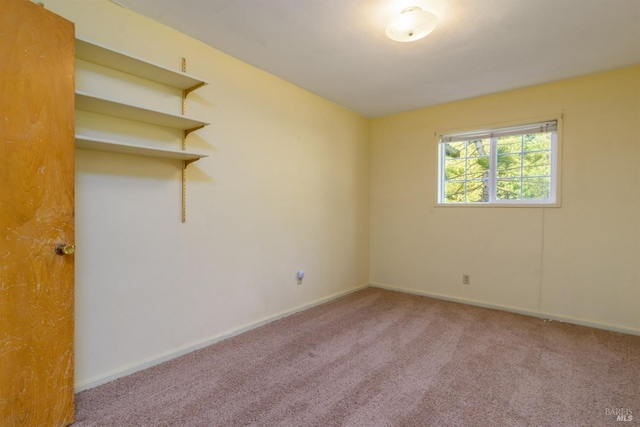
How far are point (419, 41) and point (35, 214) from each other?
2621mm

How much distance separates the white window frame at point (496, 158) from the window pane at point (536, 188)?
0.03 metres

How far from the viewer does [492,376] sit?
202cm

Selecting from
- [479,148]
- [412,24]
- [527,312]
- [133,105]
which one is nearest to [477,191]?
[479,148]

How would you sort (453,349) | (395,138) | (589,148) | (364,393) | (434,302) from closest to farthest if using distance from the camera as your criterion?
(364,393)
(453,349)
(589,148)
(434,302)
(395,138)

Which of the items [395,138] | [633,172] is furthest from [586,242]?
[395,138]

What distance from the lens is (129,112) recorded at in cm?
188

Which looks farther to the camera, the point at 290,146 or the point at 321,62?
the point at 290,146

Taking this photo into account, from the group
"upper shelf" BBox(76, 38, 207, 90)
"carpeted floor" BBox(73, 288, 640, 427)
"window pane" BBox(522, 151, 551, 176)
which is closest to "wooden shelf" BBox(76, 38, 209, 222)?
"upper shelf" BBox(76, 38, 207, 90)

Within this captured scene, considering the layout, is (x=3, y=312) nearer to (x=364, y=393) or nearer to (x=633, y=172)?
(x=364, y=393)

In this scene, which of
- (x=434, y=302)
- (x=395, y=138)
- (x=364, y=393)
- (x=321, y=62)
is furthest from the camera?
(x=395, y=138)

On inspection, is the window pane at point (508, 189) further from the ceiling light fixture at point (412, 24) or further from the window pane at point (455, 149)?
the ceiling light fixture at point (412, 24)

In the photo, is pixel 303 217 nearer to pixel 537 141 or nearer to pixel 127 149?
pixel 127 149

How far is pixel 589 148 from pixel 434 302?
2187mm

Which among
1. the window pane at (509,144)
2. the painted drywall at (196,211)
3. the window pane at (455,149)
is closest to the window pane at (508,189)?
the window pane at (509,144)
